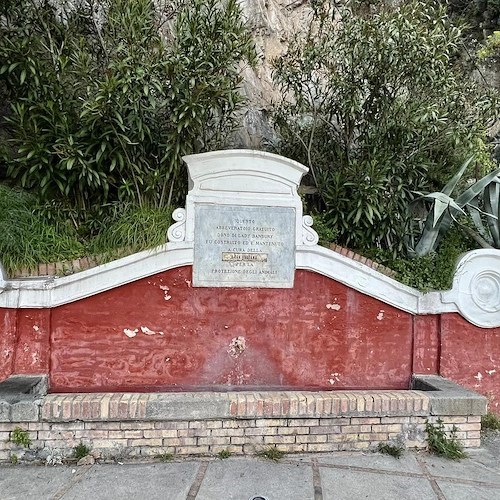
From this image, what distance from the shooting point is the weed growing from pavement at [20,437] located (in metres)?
3.58

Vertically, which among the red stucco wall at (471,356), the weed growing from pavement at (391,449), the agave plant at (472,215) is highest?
the agave plant at (472,215)

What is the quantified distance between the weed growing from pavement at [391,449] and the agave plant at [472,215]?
2.28m

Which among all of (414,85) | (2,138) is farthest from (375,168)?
(2,138)

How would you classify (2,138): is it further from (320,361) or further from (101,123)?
(320,361)

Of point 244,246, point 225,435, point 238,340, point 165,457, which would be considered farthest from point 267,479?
point 244,246

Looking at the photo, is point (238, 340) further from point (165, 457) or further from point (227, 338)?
point (165, 457)

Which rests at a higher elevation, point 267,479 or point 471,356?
point 471,356

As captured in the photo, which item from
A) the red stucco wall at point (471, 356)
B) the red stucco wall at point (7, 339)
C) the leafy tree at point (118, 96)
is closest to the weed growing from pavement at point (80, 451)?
the red stucco wall at point (7, 339)

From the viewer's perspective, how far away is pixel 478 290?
479 cm

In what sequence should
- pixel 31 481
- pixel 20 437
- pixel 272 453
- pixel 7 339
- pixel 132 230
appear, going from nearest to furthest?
1. pixel 31 481
2. pixel 20 437
3. pixel 272 453
4. pixel 7 339
5. pixel 132 230

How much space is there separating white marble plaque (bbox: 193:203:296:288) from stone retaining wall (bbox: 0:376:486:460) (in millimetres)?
1194

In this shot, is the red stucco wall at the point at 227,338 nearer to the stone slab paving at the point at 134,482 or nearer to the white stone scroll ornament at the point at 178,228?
the white stone scroll ornament at the point at 178,228

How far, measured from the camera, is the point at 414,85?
537 cm

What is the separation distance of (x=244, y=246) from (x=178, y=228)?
0.71m
